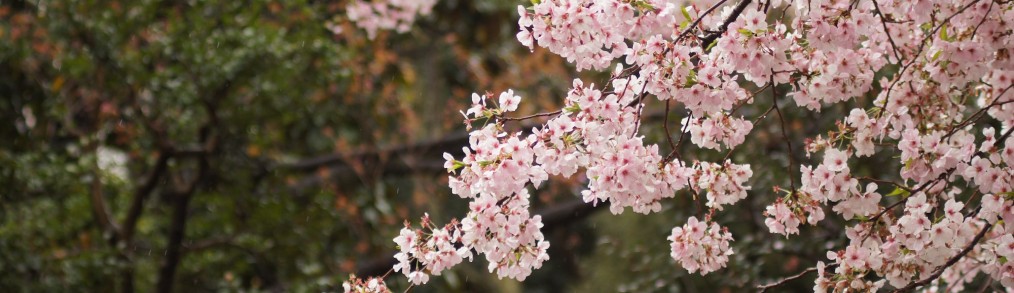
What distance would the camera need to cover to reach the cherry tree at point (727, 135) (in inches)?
89.7

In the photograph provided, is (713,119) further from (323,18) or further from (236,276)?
(236,276)

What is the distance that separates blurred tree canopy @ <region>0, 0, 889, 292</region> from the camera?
4.92m

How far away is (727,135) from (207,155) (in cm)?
342

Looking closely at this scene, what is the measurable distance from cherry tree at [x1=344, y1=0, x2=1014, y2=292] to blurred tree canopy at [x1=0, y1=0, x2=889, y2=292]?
2.40 m

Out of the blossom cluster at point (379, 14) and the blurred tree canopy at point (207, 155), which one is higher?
the blossom cluster at point (379, 14)

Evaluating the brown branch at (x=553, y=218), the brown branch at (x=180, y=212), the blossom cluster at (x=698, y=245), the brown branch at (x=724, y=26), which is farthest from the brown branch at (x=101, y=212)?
the brown branch at (x=724, y=26)

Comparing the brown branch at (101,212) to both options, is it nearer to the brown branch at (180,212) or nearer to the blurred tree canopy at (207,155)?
the blurred tree canopy at (207,155)

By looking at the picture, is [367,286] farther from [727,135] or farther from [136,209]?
[136,209]

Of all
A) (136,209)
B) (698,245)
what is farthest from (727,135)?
(136,209)

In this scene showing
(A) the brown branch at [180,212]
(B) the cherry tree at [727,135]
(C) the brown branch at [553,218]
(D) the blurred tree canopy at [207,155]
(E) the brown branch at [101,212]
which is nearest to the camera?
(B) the cherry tree at [727,135]

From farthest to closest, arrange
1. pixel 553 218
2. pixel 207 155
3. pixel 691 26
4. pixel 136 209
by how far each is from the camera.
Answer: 1. pixel 553 218
2. pixel 136 209
3. pixel 207 155
4. pixel 691 26

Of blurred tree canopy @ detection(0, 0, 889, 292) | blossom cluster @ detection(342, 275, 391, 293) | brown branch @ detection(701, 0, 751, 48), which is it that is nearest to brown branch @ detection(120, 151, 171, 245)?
blurred tree canopy @ detection(0, 0, 889, 292)

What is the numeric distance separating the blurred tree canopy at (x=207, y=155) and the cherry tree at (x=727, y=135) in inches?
94.4

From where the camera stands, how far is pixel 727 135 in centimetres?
250
